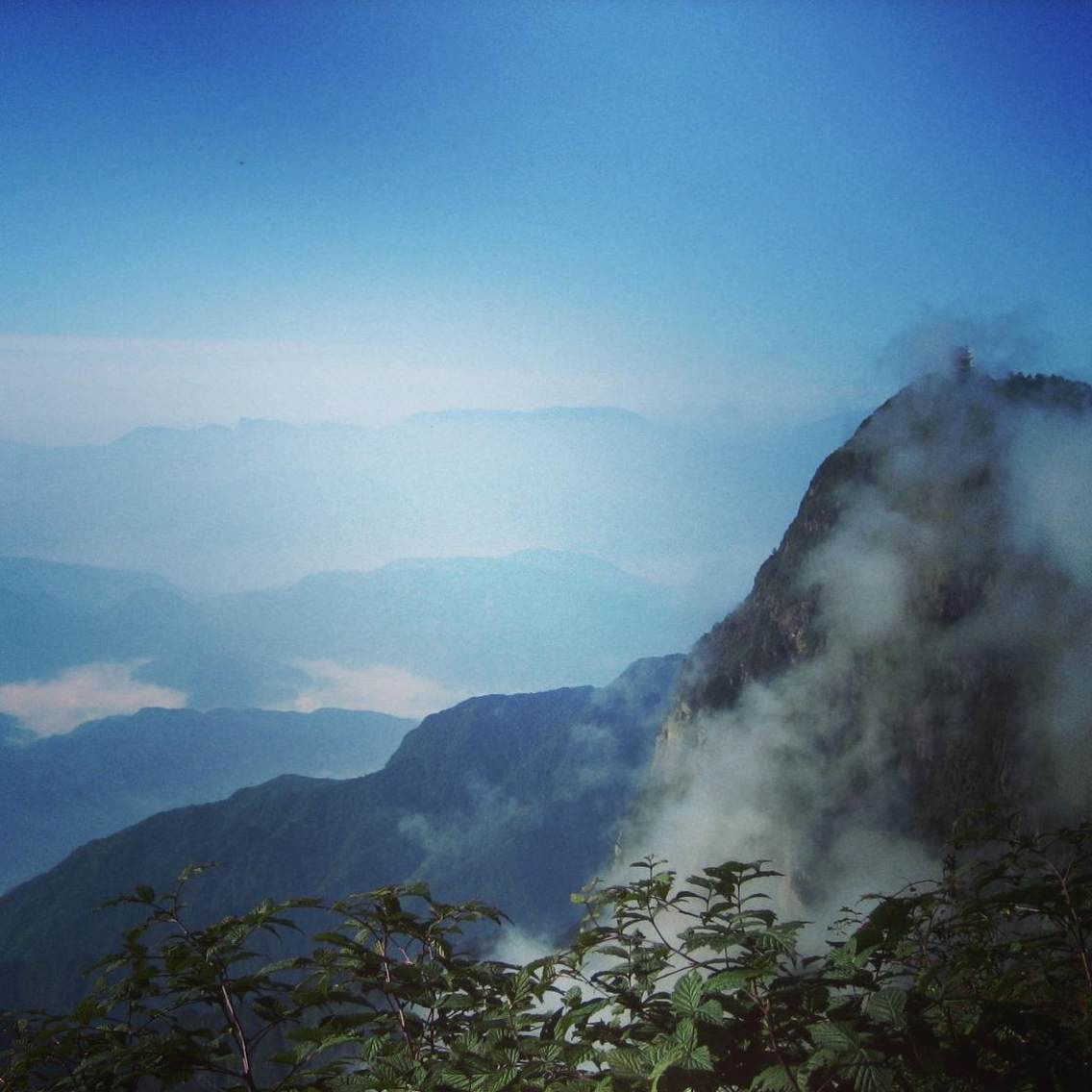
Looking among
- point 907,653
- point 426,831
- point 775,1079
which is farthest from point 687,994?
point 426,831

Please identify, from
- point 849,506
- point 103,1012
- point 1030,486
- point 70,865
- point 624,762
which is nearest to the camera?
point 103,1012

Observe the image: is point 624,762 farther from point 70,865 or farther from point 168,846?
point 70,865

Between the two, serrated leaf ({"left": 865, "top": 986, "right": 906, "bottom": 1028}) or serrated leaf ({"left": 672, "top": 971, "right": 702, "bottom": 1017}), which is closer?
serrated leaf ({"left": 865, "top": 986, "right": 906, "bottom": 1028})

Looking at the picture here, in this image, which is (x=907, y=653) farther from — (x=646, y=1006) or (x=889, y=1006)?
(x=889, y=1006)

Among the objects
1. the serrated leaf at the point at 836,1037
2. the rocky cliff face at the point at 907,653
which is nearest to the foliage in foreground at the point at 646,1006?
the serrated leaf at the point at 836,1037

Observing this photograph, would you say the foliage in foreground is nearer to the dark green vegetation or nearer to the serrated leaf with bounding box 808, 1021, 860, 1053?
the serrated leaf with bounding box 808, 1021, 860, 1053

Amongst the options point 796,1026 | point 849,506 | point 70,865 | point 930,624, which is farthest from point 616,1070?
point 70,865

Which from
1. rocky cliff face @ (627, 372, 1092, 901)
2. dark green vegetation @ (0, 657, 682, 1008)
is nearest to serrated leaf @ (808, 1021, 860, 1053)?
rocky cliff face @ (627, 372, 1092, 901)
